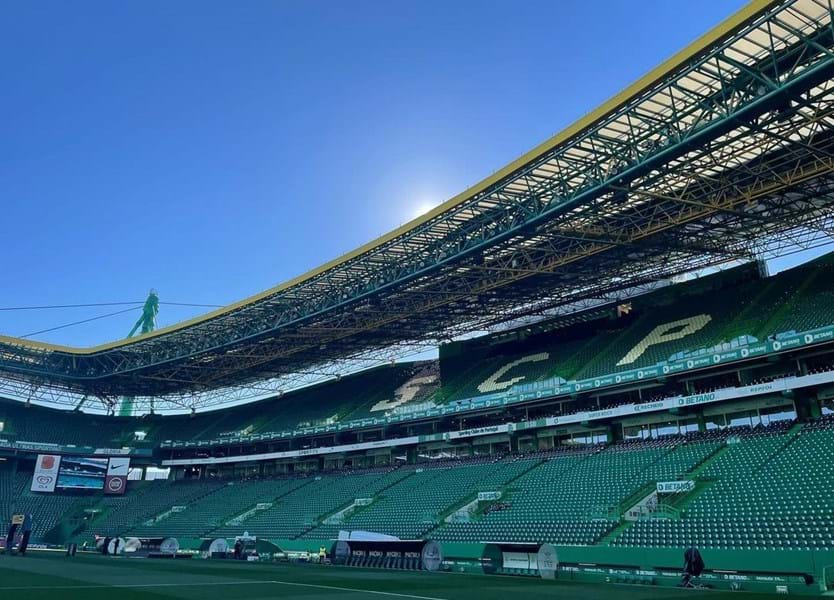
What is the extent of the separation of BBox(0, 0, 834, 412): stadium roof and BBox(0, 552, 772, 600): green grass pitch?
15610 mm

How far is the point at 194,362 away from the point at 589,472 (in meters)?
35.7

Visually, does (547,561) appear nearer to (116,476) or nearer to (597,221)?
(597,221)

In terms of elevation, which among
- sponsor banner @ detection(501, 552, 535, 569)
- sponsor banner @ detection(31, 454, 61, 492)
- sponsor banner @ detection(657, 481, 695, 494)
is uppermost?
sponsor banner @ detection(31, 454, 61, 492)

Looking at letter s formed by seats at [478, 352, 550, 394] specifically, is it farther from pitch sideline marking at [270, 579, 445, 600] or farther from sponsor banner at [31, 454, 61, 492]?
sponsor banner at [31, 454, 61, 492]

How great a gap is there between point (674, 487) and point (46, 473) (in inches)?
2033

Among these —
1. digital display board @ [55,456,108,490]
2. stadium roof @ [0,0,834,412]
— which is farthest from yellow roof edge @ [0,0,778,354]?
digital display board @ [55,456,108,490]

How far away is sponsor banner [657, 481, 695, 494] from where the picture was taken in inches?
1083

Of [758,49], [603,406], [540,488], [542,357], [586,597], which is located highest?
[758,49]

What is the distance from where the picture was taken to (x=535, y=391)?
130ft

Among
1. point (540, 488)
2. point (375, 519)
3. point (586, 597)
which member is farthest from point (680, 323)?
point (586, 597)

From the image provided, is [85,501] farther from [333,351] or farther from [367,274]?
[367,274]

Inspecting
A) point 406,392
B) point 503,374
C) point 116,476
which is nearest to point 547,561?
point 503,374

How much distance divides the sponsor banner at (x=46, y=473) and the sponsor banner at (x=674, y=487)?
50.5 m

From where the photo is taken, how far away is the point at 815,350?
2969 cm
